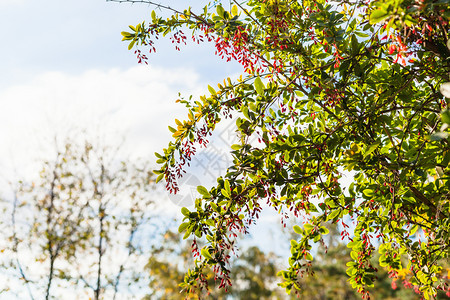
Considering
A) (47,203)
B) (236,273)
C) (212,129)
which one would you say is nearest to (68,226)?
(47,203)

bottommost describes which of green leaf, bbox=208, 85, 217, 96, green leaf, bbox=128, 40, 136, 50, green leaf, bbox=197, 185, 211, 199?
green leaf, bbox=197, 185, 211, 199

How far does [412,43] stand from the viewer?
253cm

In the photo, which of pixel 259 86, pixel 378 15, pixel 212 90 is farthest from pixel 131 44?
pixel 378 15

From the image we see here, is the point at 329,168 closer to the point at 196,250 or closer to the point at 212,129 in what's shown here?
the point at 212,129

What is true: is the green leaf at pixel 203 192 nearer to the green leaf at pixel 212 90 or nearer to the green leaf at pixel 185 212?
the green leaf at pixel 185 212

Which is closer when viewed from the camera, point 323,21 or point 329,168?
point 323,21

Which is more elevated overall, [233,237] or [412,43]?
[412,43]

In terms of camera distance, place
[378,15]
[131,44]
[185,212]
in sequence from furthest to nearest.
A: [131,44] < [185,212] < [378,15]

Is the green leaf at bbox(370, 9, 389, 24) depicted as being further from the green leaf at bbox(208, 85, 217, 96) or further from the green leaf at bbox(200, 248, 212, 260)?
the green leaf at bbox(200, 248, 212, 260)

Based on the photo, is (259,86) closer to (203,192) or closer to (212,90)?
(212,90)

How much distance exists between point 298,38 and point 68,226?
30.2 ft

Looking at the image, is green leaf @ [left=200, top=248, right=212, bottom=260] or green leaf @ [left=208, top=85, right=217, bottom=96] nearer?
green leaf @ [left=200, top=248, right=212, bottom=260]

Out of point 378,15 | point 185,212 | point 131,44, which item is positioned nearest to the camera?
point 378,15

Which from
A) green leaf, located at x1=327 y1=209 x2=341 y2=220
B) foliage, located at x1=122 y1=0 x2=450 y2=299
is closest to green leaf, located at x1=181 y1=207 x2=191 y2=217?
foliage, located at x1=122 y1=0 x2=450 y2=299
